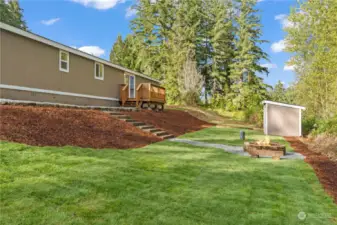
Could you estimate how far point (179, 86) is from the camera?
29.4 meters

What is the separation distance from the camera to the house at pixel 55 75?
10.1 meters

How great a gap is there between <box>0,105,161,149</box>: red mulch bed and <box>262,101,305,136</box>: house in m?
9.79

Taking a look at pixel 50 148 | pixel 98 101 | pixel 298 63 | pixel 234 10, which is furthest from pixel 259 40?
pixel 50 148

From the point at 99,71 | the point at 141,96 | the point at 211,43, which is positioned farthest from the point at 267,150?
the point at 211,43

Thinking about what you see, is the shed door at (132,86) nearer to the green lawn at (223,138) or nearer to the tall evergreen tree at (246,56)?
the green lawn at (223,138)

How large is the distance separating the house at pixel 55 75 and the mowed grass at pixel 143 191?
5733 mm

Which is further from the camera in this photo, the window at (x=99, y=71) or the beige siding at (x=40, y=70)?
the window at (x=99, y=71)

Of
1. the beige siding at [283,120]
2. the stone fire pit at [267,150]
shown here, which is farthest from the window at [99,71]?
the beige siding at [283,120]

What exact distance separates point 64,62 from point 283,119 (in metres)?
12.9

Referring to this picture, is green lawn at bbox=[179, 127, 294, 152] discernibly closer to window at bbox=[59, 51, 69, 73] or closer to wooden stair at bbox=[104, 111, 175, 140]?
wooden stair at bbox=[104, 111, 175, 140]

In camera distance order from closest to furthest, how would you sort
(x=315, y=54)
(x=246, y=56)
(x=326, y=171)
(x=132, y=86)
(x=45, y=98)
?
1. (x=326, y=171)
2. (x=45, y=98)
3. (x=315, y=54)
4. (x=132, y=86)
5. (x=246, y=56)

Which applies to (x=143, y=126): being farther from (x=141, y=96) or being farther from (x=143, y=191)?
(x=143, y=191)

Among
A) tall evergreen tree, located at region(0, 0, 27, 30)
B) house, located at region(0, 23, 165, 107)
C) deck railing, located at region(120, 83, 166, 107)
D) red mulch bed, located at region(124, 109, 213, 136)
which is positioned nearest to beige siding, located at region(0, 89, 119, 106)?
house, located at region(0, 23, 165, 107)

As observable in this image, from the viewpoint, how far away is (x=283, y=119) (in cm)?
1642
